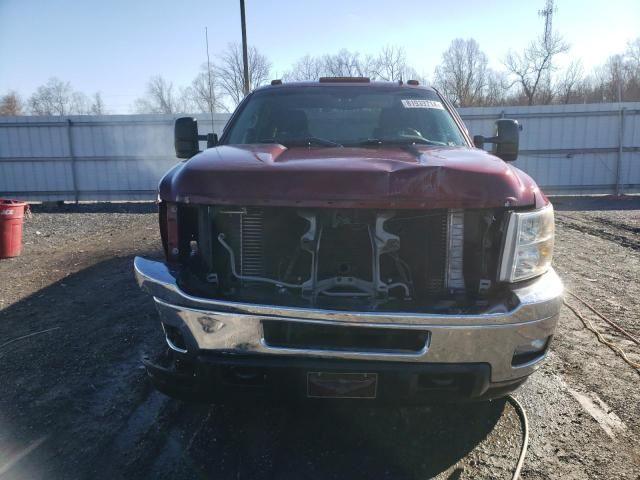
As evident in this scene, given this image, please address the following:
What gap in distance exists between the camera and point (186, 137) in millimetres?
3881

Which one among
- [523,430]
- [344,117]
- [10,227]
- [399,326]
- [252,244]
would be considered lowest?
[523,430]

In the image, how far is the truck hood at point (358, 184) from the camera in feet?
7.18

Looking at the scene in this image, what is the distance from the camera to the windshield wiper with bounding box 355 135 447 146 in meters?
3.19

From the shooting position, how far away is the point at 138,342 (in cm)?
397

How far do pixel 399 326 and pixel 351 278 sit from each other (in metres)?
0.42

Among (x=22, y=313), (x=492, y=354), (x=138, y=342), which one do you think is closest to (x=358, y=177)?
(x=492, y=354)

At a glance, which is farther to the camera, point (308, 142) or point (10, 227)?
point (10, 227)

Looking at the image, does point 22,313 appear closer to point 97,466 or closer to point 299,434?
point 97,466

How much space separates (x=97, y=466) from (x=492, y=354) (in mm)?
1966

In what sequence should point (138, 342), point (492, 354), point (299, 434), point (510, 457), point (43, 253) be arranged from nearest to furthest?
point (492, 354)
point (510, 457)
point (299, 434)
point (138, 342)
point (43, 253)

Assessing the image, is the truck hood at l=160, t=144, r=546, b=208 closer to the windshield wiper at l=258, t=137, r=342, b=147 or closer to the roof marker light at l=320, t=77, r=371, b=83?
the windshield wiper at l=258, t=137, r=342, b=147

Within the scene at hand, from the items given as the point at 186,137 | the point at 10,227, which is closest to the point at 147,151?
the point at 10,227

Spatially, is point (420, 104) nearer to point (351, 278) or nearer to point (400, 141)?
point (400, 141)

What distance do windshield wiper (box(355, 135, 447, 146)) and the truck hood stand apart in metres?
0.81
